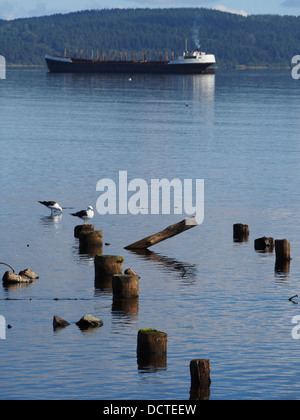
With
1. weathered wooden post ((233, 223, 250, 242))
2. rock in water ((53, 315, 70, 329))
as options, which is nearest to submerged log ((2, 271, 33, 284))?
rock in water ((53, 315, 70, 329))

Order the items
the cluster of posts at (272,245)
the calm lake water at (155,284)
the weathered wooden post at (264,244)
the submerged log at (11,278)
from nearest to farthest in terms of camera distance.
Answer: the calm lake water at (155,284) → the submerged log at (11,278) → the cluster of posts at (272,245) → the weathered wooden post at (264,244)

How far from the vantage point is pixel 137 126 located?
11612cm

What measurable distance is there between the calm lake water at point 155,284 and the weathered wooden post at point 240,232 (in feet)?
2.42

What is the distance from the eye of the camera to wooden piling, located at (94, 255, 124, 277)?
118 feet

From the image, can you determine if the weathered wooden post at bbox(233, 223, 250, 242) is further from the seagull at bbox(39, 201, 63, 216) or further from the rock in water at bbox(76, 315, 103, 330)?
the rock in water at bbox(76, 315, 103, 330)

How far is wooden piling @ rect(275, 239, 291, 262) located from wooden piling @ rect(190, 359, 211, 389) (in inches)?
601

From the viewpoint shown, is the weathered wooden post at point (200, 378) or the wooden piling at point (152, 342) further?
the wooden piling at point (152, 342)

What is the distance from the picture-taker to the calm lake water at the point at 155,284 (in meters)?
25.8

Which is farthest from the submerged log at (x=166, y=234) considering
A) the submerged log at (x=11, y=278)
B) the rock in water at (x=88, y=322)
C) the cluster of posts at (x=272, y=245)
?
the rock in water at (x=88, y=322)

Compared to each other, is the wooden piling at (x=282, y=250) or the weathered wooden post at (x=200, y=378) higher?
the wooden piling at (x=282, y=250)

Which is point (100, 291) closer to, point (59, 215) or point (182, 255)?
point (182, 255)

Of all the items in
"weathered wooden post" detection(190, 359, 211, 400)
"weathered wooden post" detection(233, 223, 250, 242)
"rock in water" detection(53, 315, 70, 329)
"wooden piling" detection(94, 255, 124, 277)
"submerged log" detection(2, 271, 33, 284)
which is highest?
"weathered wooden post" detection(233, 223, 250, 242)

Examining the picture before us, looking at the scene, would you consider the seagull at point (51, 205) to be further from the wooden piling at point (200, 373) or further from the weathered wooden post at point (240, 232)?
the wooden piling at point (200, 373)

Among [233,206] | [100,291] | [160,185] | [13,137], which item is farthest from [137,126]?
[100,291]
